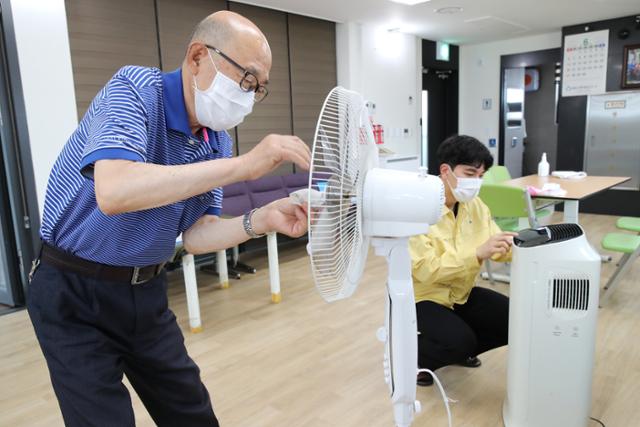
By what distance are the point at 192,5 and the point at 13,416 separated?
345 cm

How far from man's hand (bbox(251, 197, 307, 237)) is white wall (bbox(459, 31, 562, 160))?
6.52 m

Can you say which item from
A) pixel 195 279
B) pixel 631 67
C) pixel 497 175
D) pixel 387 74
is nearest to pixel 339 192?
pixel 195 279

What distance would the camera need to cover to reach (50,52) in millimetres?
3242

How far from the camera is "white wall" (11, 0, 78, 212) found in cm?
312

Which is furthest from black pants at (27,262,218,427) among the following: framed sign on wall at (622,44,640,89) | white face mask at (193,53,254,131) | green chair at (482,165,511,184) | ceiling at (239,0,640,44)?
framed sign on wall at (622,44,640,89)

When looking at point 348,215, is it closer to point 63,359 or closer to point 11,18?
point 63,359

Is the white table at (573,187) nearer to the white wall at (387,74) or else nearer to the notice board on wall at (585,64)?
the white wall at (387,74)

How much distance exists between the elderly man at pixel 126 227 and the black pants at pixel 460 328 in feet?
3.46

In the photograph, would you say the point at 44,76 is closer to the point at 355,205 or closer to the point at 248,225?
the point at 248,225

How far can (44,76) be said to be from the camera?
127 inches

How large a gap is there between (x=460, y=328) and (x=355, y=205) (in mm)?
1217

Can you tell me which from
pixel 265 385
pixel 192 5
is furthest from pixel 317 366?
pixel 192 5

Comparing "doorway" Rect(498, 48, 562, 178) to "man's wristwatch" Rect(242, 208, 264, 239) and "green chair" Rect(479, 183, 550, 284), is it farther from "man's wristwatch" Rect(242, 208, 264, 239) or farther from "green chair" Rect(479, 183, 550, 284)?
"man's wristwatch" Rect(242, 208, 264, 239)

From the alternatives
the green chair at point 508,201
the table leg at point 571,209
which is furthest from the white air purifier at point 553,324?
the table leg at point 571,209
